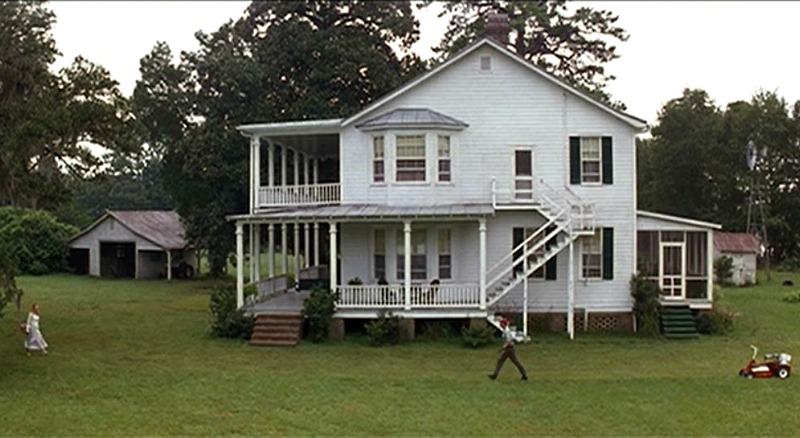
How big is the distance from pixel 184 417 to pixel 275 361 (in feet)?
21.7

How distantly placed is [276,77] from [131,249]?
60.5 feet

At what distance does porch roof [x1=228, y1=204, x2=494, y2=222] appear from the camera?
26.6m

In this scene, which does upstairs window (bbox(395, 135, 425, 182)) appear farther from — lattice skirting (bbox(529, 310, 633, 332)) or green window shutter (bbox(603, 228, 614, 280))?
green window shutter (bbox(603, 228, 614, 280))

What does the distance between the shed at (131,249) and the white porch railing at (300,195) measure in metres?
24.3

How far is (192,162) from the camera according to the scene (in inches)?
1690

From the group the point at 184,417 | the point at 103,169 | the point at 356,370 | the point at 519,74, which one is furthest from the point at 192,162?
the point at 184,417

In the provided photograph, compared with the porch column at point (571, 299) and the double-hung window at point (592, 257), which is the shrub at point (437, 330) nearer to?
the porch column at point (571, 299)

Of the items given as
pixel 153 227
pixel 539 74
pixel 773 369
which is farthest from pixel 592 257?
pixel 153 227

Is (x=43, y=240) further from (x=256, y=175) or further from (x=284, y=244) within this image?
(x=256, y=175)

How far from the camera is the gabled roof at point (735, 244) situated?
47.1m

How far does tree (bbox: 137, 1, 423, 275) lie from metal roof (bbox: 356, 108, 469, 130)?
11.3 metres

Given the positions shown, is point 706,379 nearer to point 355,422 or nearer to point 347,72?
point 355,422

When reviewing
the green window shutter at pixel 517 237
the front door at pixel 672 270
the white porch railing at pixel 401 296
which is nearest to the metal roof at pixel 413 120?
the green window shutter at pixel 517 237

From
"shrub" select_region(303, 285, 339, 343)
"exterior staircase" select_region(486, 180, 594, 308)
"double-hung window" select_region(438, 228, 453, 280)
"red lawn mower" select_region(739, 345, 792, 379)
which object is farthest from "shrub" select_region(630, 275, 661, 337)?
"shrub" select_region(303, 285, 339, 343)
